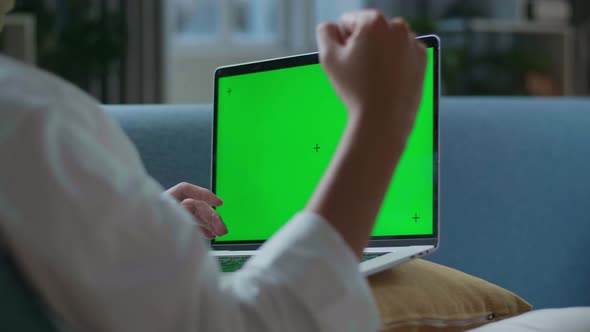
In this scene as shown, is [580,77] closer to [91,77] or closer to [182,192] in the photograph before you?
[91,77]

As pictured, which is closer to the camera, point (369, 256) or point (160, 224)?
point (160, 224)

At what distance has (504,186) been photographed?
1.45 m

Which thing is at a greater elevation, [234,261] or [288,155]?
[288,155]

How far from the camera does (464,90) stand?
4.52 metres

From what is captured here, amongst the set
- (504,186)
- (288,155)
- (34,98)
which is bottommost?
(504,186)

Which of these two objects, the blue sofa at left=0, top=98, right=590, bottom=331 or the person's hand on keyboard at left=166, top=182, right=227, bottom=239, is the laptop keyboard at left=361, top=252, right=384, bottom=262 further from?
the blue sofa at left=0, top=98, right=590, bottom=331

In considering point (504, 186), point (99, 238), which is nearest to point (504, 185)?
point (504, 186)

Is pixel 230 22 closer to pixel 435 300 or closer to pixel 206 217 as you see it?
pixel 206 217

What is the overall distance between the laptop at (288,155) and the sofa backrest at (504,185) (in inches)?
12.9

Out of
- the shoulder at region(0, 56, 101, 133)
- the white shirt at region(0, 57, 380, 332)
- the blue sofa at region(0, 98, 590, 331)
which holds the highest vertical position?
the shoulder at region(0, 56, 101, 133)

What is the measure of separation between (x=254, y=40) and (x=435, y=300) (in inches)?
162

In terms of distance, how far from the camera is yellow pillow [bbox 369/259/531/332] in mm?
741

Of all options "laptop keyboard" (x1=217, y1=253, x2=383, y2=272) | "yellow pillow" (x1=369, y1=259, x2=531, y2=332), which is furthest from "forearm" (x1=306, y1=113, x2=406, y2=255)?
"laptop keyboard" (x1=217, y1=253, x2=383, y2=272)

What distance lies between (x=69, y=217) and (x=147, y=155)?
1.04 meters
